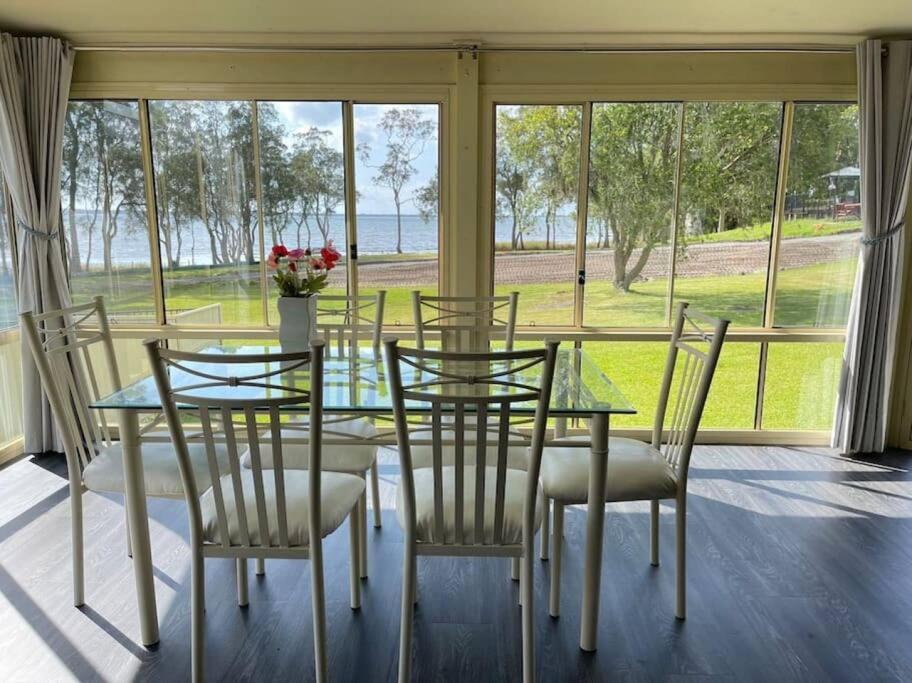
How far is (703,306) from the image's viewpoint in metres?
3.77

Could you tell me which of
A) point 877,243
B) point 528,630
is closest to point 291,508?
point 528,630

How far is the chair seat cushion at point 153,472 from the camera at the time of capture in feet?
6.62

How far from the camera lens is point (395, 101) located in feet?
11.6

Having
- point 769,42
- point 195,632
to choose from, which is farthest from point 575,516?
point 769,42

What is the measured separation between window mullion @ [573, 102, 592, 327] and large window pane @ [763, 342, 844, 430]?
126 centimetres

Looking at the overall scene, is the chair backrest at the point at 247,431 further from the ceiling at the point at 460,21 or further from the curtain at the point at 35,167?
the curtain at the point at 35,167

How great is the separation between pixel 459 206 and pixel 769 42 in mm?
1960

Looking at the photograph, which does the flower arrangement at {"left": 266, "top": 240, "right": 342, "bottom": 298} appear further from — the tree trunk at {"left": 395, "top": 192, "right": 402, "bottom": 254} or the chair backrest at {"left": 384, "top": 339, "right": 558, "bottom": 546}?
the tree trunk at {"left": 395, "top": 192, "right": 402, "bottom": 254}

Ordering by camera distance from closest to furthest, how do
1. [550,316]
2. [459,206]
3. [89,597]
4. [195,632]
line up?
1. [195,632]
2. [89,597]
3. [459,206]
4. [550,316]

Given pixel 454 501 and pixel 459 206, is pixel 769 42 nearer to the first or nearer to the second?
pixel 459 206

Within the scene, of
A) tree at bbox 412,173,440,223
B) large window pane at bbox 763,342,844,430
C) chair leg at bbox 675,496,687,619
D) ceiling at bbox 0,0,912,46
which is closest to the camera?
chair leg at bbox 675,496,687,619

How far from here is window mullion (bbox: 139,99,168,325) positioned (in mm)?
3568

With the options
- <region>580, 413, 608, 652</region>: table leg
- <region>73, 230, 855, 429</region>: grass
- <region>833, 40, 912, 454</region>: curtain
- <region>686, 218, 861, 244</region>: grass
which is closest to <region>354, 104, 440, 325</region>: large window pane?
<region>73, 230, 855, 429</region>: grass

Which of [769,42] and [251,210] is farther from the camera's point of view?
[251,210]
